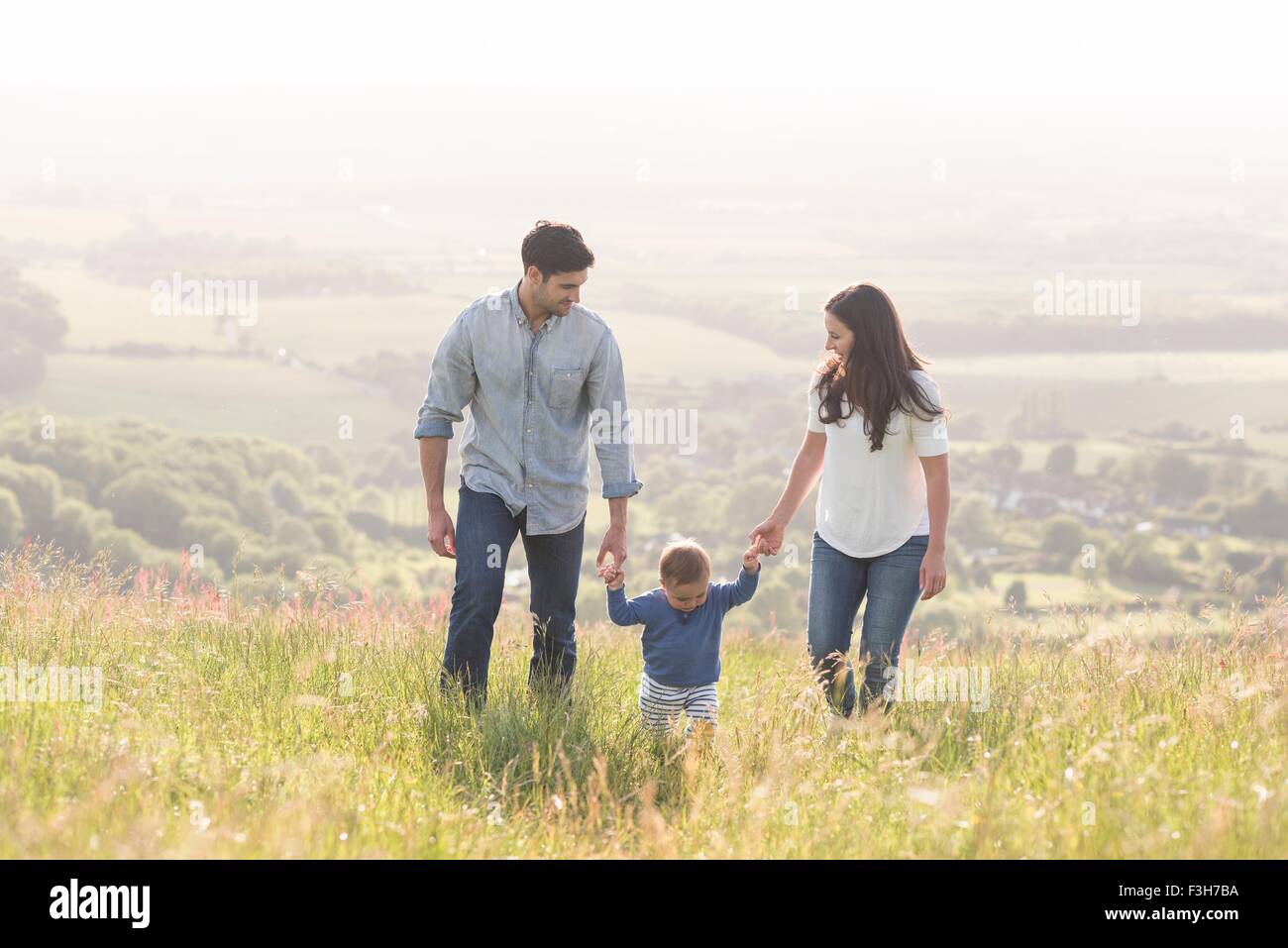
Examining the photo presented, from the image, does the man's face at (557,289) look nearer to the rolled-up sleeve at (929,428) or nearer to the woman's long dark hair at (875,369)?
the woman's long dark hair at (875,369)

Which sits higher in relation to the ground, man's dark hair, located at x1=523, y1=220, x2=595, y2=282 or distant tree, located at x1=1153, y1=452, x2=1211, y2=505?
man's dark hair, located at x1=523, y1=220, x2=595, y2=282

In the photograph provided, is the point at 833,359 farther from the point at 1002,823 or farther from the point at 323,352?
the point at 323,352

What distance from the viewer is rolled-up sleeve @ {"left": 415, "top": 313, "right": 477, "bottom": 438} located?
16.0 feet

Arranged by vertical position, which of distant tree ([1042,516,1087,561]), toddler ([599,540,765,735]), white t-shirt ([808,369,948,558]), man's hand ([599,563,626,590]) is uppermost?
white t-shirt ([808,369,948,558])

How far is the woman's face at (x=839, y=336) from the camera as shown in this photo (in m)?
4.84

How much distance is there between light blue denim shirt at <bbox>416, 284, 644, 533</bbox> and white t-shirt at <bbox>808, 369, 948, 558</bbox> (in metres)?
0.92

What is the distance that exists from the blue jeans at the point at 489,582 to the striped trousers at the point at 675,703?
0.38 metres

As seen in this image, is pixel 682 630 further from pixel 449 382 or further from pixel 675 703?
pixel 449 382

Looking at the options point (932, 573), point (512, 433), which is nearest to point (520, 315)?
point (512, 433)

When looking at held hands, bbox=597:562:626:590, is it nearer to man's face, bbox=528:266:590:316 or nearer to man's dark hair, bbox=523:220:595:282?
A: man's face, bbox=528:266:590:316

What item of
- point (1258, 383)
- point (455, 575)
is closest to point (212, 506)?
point (455, 575)

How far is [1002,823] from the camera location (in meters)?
3.42

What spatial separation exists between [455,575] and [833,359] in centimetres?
179

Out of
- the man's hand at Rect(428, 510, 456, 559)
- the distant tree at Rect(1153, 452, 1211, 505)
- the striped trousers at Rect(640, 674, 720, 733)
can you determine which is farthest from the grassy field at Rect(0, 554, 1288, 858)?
the distant tree at Rect(1153, 452, 1211, 505)
